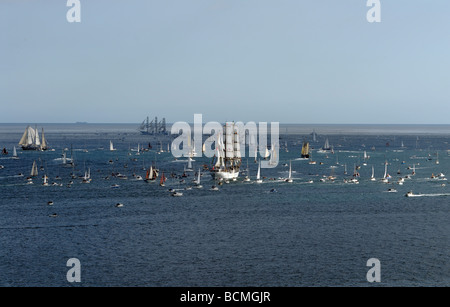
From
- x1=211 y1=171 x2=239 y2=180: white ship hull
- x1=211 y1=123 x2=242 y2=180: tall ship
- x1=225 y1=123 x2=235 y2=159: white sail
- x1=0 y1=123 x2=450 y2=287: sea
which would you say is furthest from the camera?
x1=225 y1=123 x2=235 y2=159: white sail

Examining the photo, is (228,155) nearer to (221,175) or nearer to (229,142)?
(229,142)

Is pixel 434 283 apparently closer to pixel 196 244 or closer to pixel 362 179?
pixel 196 244

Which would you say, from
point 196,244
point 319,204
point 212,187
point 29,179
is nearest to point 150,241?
point 196,244

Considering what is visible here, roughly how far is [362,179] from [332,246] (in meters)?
91.1

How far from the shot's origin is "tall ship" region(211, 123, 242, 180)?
599ft

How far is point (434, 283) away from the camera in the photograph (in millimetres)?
70375

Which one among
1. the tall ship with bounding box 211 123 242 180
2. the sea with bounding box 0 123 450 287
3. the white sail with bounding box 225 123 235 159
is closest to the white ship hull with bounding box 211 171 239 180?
the tall ship with bounding box 211 123 242 180

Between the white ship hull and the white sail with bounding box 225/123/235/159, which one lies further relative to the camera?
the white sail with bounding box 225/123/235/159

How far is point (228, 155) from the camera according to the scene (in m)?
190

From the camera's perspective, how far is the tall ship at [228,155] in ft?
599

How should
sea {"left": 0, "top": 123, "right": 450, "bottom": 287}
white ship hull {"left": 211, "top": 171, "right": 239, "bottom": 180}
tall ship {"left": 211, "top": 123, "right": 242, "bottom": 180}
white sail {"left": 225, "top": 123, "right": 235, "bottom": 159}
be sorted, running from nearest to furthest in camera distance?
sea {"left": 0, "top": 123, "right": 450, "bottom": 287}
white ship hull {"left": 211, "top": 171, "right": 239, "bottom": 180}
tall ship {"left": 211, "top": 123, "right": 242, "bottom": 180}
white sail {"left": 225, "top": 123, "right": 235, "bottom": 159}

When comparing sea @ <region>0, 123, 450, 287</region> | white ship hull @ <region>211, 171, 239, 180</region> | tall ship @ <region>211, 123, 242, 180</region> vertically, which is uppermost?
tall ship @ <region>211, 123, 242, 180</region>

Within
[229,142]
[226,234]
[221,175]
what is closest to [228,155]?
[229,142]

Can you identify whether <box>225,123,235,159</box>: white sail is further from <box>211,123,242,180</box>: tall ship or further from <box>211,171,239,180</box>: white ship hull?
<box>211,171,239,180</box>: white ship hull
